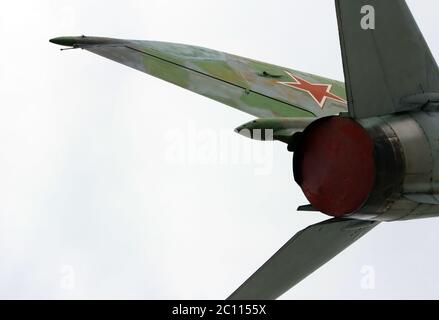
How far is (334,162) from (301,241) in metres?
0.77

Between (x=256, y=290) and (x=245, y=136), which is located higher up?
(x=245, y=136)

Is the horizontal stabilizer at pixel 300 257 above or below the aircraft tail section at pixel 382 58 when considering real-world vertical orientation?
below

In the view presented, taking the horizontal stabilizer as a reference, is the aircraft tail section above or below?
above

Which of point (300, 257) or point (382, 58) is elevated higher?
point (382, 58)

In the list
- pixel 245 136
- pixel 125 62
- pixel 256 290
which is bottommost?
pixel 256 290

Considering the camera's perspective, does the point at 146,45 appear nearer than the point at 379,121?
No

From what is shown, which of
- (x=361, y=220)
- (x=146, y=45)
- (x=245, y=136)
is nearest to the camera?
(x=245, y=136)

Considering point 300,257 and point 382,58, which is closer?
point 382,58

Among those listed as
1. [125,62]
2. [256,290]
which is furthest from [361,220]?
[125,62]

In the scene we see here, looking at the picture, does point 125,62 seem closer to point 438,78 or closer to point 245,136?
point 245,136

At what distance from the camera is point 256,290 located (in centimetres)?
834

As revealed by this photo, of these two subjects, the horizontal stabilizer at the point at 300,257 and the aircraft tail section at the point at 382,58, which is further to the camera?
the horizontal stabilizer at the point at 300,257

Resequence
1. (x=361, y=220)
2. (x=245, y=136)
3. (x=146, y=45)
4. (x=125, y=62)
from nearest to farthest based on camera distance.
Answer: (x=245, y=136) < (x=361, y=220) < (x=125, y=62) < (x=146, y=45)

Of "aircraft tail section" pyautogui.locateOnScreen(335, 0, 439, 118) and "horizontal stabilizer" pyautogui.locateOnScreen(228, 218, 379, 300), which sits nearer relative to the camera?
"aircraft tail section" pyautogui.locateOnScreen(335, 0, 439, 118)
